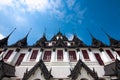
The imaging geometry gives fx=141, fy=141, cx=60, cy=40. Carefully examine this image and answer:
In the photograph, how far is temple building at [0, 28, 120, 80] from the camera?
2169 cm

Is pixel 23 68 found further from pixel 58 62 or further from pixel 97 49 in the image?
pixel 97 49

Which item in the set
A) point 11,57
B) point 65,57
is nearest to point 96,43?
point 65,57

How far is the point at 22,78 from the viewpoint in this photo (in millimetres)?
21281

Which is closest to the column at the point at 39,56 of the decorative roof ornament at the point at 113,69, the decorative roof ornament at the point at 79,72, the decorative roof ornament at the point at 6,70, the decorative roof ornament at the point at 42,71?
the decorative roof ornament at the point at 42,71

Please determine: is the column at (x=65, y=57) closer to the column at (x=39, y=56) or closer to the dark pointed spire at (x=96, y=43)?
the column at (x=39, y=56)

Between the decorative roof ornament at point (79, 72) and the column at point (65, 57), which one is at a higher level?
the column at point (65, 57)

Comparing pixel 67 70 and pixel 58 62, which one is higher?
pixel 58 62

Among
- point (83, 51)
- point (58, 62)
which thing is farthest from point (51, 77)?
point (83, 51)

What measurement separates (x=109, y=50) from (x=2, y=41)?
83.2 feet

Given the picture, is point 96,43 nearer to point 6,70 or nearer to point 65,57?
point 65,57

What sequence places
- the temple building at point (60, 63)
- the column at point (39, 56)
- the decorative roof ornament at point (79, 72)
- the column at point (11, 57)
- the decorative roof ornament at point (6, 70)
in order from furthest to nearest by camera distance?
the column at point (39, 56) → the column at point (11, 57) → the temple building at point (60, 63) → the decorative roof ornament at point (6, 70) → the decorative roof ornament at point (79, 72)

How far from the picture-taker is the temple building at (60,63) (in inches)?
854

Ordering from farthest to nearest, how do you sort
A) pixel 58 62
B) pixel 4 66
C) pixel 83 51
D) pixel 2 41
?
pixel 2 41
pixel 83 51
pixel 58 62
pixel 4 66

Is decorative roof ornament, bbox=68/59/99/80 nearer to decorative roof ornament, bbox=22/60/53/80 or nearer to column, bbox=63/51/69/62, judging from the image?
column, bbox=63/51/69/62
